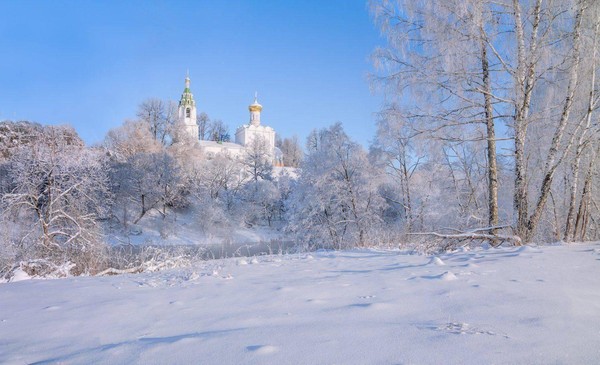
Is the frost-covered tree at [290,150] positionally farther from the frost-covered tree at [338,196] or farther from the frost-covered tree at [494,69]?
the frost-covered tree at [494,69]

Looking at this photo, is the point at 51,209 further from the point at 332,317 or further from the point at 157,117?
the point at 157,117

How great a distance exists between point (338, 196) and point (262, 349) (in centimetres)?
1872

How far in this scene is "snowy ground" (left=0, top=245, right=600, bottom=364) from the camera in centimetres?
176

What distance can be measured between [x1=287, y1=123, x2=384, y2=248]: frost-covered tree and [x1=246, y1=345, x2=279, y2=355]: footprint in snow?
717 inches

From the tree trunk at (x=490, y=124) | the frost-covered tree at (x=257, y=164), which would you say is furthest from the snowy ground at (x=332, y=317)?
the frost-covered tree at (x=257, y=164)

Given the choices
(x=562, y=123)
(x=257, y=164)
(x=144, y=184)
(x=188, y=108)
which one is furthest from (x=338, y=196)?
(x=188, y=108)

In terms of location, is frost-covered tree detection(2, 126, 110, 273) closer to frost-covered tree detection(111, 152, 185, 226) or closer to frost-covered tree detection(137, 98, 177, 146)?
frost-covered tree detection(111, 152, 185, 226)

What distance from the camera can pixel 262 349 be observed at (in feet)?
5.98

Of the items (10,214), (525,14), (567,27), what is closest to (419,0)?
(525,14)

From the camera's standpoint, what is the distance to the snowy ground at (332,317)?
5.76ft

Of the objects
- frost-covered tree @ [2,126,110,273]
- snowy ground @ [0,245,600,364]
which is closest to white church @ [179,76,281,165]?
frost-covered tree @ [2,126,110,273]

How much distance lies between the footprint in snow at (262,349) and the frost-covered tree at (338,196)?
1821cm

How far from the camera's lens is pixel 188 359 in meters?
1.79

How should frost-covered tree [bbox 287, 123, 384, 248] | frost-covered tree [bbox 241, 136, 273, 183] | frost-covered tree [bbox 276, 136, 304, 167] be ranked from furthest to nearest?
1. frost-covered tree [bbox 276, 136, 304, 167]
2. frost-covered tree [bbox 241, 136, 273, 183]
3. frost-covered tree [bbox 287, 123, 384, 248]
